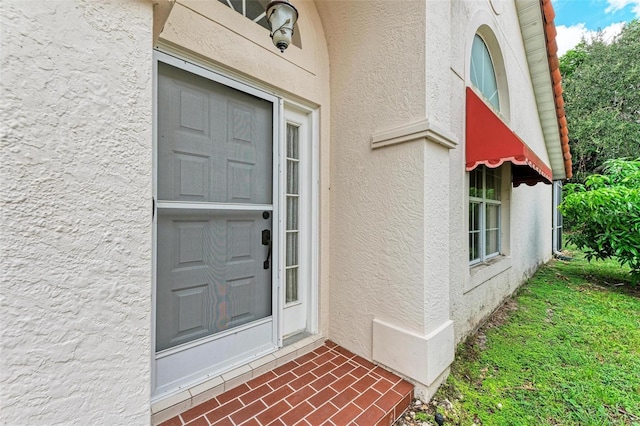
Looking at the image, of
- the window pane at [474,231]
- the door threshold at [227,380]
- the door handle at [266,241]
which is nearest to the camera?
the door threshold at [227,380]

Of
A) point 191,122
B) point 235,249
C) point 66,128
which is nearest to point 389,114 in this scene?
point 191,122

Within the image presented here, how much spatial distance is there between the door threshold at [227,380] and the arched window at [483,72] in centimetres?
518

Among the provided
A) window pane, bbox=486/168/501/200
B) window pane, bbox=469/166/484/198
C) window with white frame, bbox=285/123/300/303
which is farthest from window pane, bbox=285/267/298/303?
window pane, bbox=486/168/501/200

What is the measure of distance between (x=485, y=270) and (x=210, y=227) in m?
4.49

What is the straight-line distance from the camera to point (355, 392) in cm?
272

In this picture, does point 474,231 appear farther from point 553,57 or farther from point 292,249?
point 553,57

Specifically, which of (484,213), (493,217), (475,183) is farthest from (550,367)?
(493,217)

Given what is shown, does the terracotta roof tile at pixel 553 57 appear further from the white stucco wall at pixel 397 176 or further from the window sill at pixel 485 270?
the window sill at pixel 485 270

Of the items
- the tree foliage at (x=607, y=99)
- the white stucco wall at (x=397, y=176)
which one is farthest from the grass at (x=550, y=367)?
the tree foliage at (x=607, y=99)

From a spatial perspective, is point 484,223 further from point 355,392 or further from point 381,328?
point 355,392

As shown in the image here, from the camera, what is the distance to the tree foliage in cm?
1617

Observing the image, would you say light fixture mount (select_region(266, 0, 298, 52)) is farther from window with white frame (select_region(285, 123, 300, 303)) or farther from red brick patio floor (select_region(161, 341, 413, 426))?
red brick patio floor (select_region(161, 341, 413, 426))

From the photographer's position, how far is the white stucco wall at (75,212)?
1205 millimetres

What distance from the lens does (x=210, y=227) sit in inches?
111
